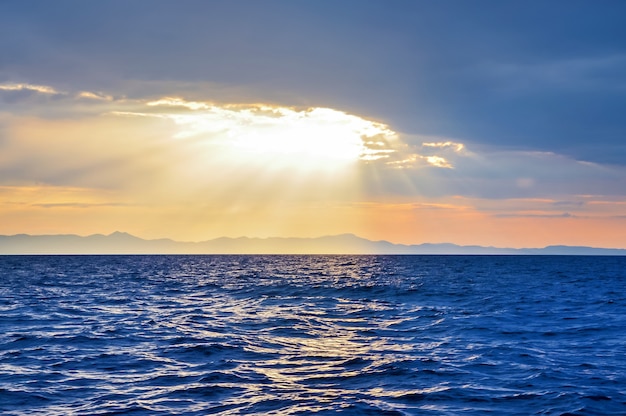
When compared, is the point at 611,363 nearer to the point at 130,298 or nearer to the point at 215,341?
the point at 215,341

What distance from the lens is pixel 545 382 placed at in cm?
2131

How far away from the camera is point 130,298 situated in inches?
2216

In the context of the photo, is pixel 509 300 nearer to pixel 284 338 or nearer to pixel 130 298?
pixel 284 338

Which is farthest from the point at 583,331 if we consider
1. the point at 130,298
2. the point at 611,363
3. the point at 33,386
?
the point at 130,298

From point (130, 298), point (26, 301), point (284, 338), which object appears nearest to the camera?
point (284, 338)

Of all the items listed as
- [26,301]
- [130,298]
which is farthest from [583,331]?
[26,301]

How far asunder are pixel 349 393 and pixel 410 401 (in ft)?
6.65

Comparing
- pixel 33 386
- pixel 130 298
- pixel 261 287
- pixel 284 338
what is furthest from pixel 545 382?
pixel 261 287

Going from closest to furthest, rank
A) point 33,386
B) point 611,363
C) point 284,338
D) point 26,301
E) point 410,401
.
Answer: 1. point 410,401
2. point 33,386
3. point 611,363
4. point 284,338
5. point 26,301

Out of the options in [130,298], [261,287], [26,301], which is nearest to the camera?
[26,301]

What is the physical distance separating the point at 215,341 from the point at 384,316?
1568 cm

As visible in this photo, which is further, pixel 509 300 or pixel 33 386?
pixel 509 300

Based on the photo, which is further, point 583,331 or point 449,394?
point 583,331

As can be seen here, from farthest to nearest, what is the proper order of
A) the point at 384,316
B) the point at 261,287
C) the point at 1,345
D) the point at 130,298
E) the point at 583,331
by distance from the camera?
the point at 261,287
the point at 130,298
the point at 384,316
the point at 583,331
the point at 1,345
